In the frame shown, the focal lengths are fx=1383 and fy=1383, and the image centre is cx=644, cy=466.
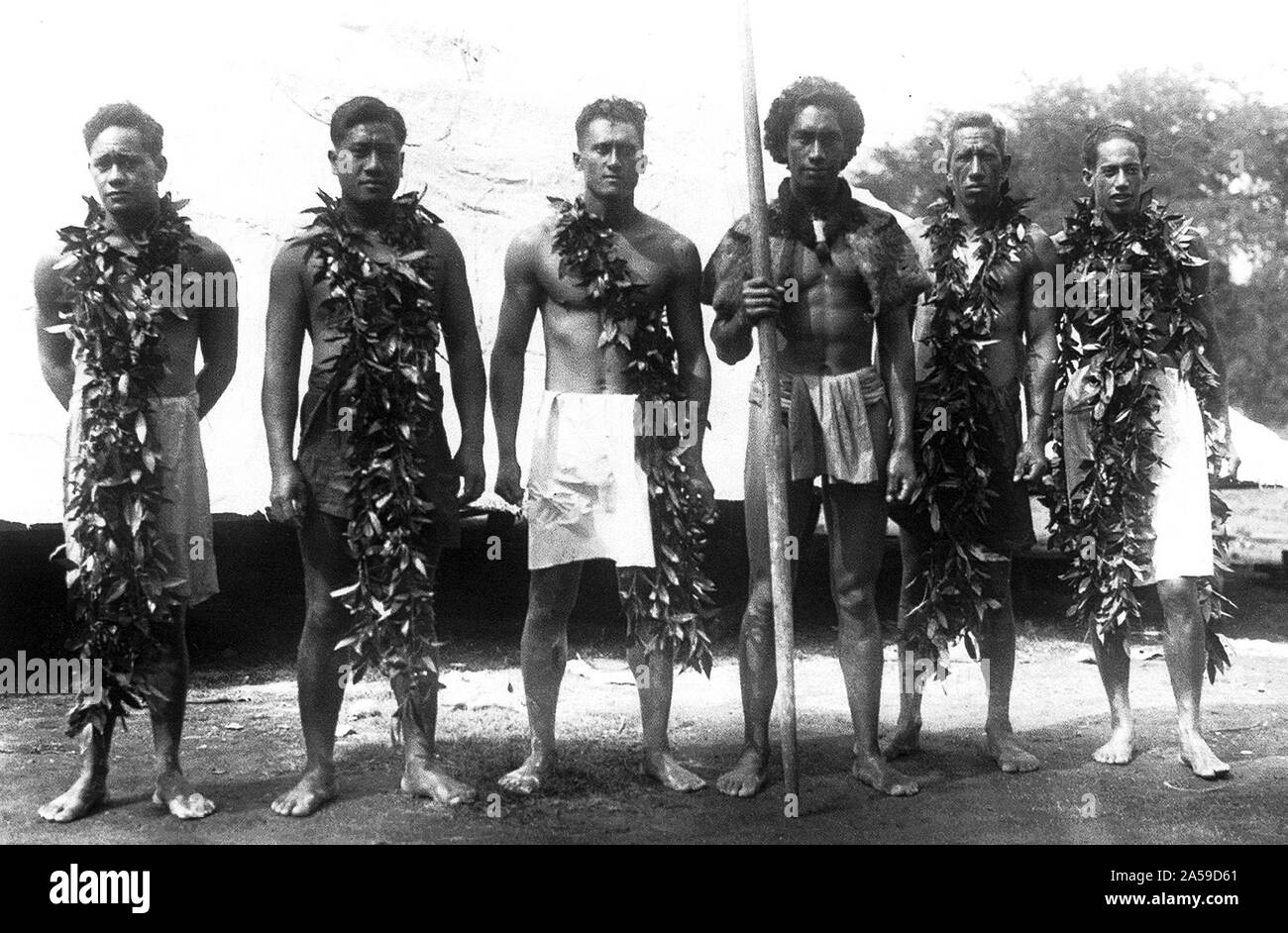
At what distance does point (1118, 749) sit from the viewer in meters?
5.71

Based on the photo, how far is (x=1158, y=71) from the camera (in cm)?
811

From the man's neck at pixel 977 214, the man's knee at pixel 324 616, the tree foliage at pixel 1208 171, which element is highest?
the tree foliage at pixel 1208 171

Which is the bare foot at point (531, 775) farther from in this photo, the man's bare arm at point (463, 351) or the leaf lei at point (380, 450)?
the man's bare arm at point (463, 351)

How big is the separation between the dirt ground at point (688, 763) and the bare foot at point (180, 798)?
54 millimetres

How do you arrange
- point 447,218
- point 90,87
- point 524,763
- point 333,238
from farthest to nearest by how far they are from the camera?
point 447,218 < point 90,87 < point 524,763 < point 333,238

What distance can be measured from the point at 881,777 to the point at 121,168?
3.64 meters

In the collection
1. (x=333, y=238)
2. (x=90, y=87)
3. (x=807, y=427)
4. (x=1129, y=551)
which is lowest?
(x=1129, y=551)

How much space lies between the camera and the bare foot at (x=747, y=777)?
5.21 metres

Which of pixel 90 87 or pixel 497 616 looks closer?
pixel 90 87

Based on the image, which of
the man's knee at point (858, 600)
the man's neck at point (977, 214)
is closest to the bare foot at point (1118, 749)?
the man's knee at point (858, 600)

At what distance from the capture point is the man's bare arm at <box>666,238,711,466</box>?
5.38 m
